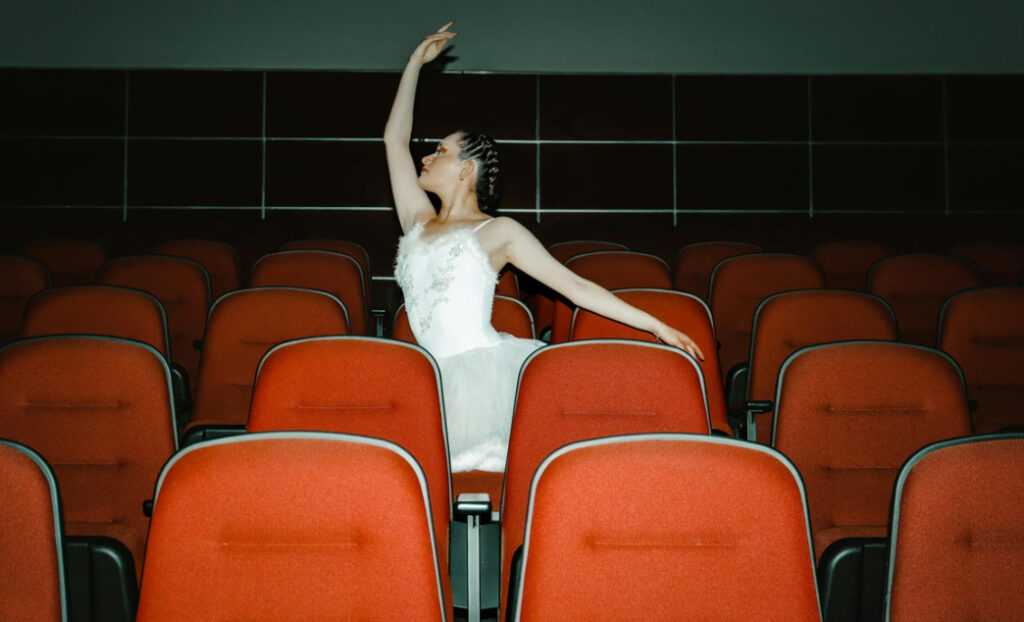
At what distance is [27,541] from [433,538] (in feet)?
2.28

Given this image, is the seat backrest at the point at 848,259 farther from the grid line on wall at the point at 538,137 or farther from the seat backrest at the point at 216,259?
the seat backrest at the point at 216,259

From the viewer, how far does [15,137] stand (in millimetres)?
7508

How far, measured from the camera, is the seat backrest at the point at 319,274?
4180mm

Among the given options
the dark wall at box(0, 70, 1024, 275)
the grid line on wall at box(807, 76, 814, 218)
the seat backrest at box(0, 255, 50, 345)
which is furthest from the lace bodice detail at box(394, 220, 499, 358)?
the grid line on wall at box(807, 76, 814, 218)

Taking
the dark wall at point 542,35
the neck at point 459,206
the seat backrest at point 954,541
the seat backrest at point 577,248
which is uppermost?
the dark wall at point 542,35

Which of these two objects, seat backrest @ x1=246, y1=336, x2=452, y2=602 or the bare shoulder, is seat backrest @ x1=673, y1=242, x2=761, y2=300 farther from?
seat backrest @ x1=246, y1=336, x2=452, y2=602

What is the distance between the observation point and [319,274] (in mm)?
4227

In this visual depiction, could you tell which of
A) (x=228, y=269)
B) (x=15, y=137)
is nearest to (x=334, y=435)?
(x=228, y=269)

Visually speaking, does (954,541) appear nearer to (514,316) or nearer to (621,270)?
(514,316)

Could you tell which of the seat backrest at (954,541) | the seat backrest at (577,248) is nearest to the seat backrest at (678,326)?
the seat backrest at (954,541)

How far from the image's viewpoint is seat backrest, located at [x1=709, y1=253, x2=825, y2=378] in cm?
394

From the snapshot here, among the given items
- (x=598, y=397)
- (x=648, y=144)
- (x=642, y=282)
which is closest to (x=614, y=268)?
(x=642, y=282)

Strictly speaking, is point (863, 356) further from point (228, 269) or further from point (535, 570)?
point (228, 269)

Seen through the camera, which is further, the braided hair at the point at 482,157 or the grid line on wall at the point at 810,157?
the grid line on wall at the point at 810,157
